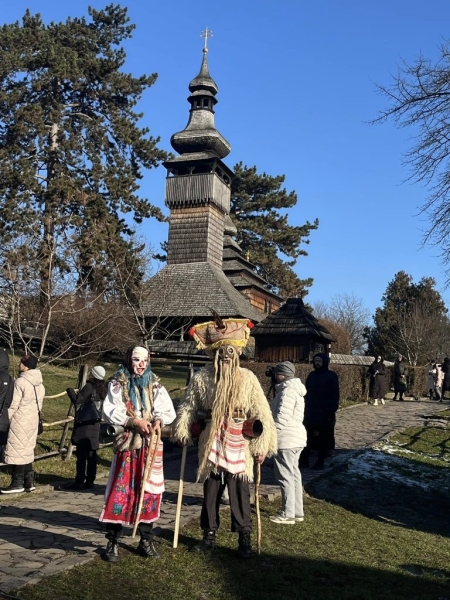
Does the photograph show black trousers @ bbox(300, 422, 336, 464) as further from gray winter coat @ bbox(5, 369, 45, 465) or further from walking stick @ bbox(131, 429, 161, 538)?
walking stick @ bbox(131, 429, 161, 538)

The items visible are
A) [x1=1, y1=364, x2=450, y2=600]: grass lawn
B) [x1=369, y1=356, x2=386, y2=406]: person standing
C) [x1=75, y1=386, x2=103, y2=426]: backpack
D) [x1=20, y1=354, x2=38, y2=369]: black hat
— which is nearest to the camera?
[x1=1, y1=364, x2=450, y2=600]: grass lawn

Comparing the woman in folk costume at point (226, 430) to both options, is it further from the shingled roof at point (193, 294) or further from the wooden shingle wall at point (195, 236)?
the wooden shingle wall at point (195, 236)

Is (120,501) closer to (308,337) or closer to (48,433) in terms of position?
(48,433)

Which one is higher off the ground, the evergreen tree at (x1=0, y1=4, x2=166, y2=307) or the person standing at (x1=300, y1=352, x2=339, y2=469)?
the evergreen tree at (x1=0, y1=4, x2=166, y2=307)

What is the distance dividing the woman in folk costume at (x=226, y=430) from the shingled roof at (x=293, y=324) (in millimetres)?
14792

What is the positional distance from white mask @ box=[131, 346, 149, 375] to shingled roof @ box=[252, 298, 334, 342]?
1533cm

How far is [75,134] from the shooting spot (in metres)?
31.2

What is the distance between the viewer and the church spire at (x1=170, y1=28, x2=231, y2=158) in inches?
1592

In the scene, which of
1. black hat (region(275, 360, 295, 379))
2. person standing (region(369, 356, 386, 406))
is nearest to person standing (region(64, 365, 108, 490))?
black hat (region(275, 360, 295, 379))

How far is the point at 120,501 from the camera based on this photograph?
499 centimetres

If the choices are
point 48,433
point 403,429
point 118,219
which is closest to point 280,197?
point 118,219

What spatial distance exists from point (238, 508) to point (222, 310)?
28451 millimetres

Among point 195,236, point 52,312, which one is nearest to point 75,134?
point 195,236

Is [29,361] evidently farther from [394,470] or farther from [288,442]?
[394,470]
